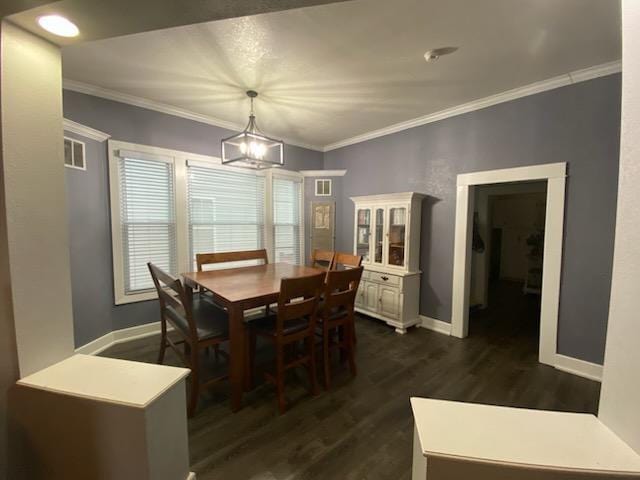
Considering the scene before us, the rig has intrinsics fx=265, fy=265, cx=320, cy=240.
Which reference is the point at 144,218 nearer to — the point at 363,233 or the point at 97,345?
the point at 97,345

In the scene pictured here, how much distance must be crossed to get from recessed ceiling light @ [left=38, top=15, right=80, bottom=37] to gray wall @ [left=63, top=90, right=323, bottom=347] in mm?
1834

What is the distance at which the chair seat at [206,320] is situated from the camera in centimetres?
197

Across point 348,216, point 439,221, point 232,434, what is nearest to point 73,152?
point 232,434

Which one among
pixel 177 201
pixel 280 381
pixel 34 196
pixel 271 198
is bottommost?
pixel 280 381

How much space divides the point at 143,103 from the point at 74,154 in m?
0.94

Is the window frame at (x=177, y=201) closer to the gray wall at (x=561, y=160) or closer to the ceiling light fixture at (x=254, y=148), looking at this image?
the ceiling light fixture at (x=254, y=148)

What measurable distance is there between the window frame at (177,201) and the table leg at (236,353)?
1830mm

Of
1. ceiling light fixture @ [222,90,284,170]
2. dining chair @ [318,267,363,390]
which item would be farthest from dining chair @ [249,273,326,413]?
ceiling light fixture @ [222,90,284,170]

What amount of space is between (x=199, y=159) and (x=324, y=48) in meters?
2.13

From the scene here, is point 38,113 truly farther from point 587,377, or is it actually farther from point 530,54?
point 587,377

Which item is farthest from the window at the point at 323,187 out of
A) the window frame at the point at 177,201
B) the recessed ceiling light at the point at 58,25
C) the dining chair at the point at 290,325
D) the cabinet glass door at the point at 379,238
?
the recessed ceiling light at the point at 58,25

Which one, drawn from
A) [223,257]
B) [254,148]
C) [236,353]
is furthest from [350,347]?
[254,148]

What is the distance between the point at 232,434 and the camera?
1.69 m

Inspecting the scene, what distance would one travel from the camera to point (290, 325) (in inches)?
83.0
